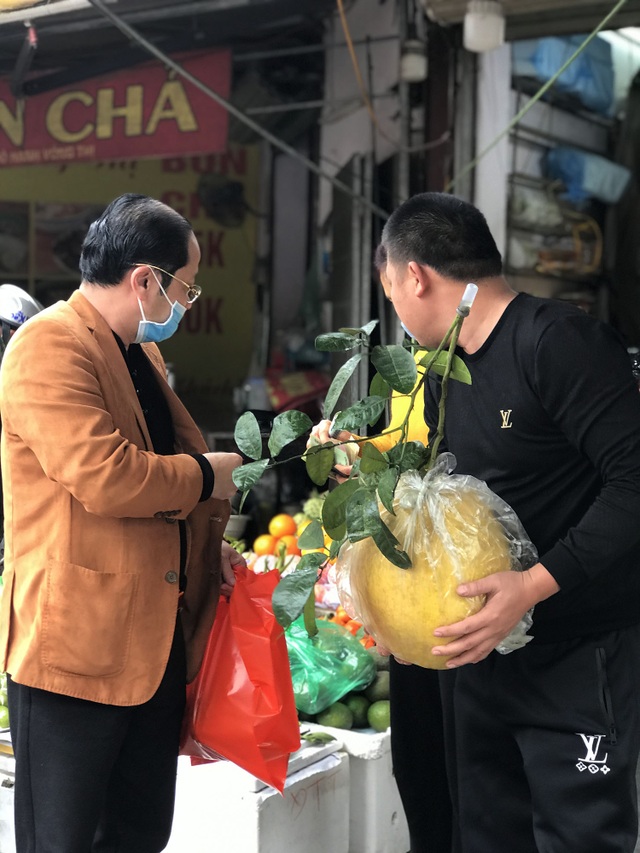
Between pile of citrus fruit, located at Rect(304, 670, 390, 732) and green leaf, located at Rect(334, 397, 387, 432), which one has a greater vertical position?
green leaf, located at Rect(334, 397, 387, 432)

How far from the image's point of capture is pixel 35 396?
79.4 inches

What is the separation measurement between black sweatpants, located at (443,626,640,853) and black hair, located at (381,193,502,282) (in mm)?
775

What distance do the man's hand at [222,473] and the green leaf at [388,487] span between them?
50cm

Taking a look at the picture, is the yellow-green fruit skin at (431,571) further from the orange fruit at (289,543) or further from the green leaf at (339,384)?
the orange fruit at (289,543)

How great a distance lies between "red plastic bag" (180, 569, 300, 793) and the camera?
2.35m

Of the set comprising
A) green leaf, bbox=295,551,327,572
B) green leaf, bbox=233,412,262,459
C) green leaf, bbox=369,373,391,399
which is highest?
green leaf, bbox=369,373,391,399

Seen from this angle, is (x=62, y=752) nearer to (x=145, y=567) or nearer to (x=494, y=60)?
(x=145, y=567)

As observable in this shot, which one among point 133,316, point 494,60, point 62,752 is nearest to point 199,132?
point 494,60

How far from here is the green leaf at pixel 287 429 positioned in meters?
1.92

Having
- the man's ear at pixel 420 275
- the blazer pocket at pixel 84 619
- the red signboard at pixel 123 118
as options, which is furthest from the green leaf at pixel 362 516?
the red signboard at pixel 123 118

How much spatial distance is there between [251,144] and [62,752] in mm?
6959

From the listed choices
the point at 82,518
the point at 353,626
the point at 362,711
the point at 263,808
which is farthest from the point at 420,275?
the point at 353,626

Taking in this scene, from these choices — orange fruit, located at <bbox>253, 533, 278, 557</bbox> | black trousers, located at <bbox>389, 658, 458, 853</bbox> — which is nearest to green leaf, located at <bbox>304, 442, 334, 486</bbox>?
black trousers, located at <bbox>389, 658, 458, 853</bbox>

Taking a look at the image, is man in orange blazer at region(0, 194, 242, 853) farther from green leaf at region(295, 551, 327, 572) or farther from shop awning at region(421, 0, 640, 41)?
shop awning at region(421, 0, 640, 41)
